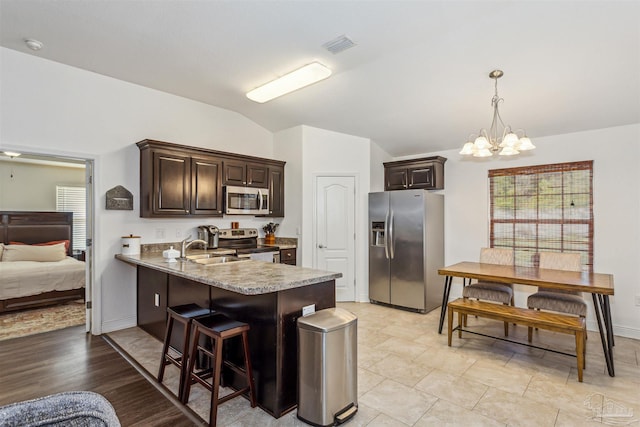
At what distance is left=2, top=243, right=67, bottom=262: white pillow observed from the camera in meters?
5.31

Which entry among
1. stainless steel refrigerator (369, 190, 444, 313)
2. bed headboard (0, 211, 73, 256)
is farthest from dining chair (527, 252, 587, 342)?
bed headboard (0, 211, 73, 256)

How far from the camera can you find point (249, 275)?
2430 millimetres

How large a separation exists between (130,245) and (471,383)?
12.3 feet

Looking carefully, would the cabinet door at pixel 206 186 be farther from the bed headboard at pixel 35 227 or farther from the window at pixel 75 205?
the window at pixel 75 205

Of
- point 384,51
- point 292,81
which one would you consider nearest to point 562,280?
point 384,51

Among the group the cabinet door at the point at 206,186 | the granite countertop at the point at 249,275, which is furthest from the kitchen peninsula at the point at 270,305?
the cabinet door at the point at 206,186

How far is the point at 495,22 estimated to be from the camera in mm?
2701

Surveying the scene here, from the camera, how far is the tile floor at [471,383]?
7.40ft

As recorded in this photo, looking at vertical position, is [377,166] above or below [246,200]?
above

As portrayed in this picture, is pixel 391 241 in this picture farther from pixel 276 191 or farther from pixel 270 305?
pixel 270 305

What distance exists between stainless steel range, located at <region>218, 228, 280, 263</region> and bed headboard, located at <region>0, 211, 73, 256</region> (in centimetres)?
392

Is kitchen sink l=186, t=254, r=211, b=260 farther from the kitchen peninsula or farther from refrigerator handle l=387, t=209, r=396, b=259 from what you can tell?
refrigerator handle l=387, t=209, r=396, b=259

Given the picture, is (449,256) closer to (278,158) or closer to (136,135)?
(278,158)

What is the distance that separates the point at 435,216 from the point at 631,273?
2.30m
